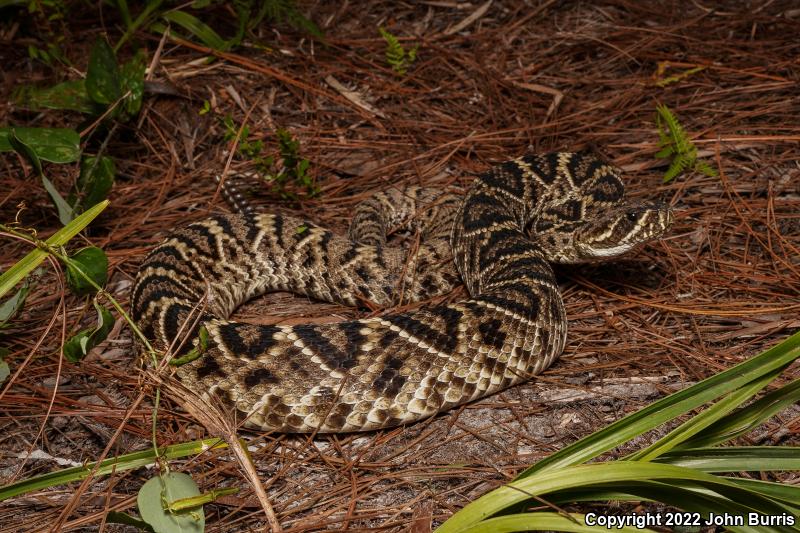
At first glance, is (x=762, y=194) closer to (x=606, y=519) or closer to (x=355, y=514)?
(x=606, y=519)

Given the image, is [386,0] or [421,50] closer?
[421,50]

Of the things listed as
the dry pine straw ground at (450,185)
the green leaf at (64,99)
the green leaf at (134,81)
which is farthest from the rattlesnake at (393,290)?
the green leaf at (64,99)

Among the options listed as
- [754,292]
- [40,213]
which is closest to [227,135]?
[40,213]

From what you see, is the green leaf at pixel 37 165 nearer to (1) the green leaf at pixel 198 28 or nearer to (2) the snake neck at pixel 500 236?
(1) the green leaf at pixel 198 28

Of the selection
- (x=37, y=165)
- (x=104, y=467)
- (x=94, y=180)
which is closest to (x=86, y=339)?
(x=104, y=467)

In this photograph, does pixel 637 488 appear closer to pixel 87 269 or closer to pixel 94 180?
pixel 87 269

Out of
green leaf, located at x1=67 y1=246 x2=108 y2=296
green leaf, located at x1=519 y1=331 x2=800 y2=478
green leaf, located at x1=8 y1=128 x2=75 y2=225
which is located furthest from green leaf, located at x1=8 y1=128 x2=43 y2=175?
green leaf, located at x1=519 y1=331 x2=800 y2=478
